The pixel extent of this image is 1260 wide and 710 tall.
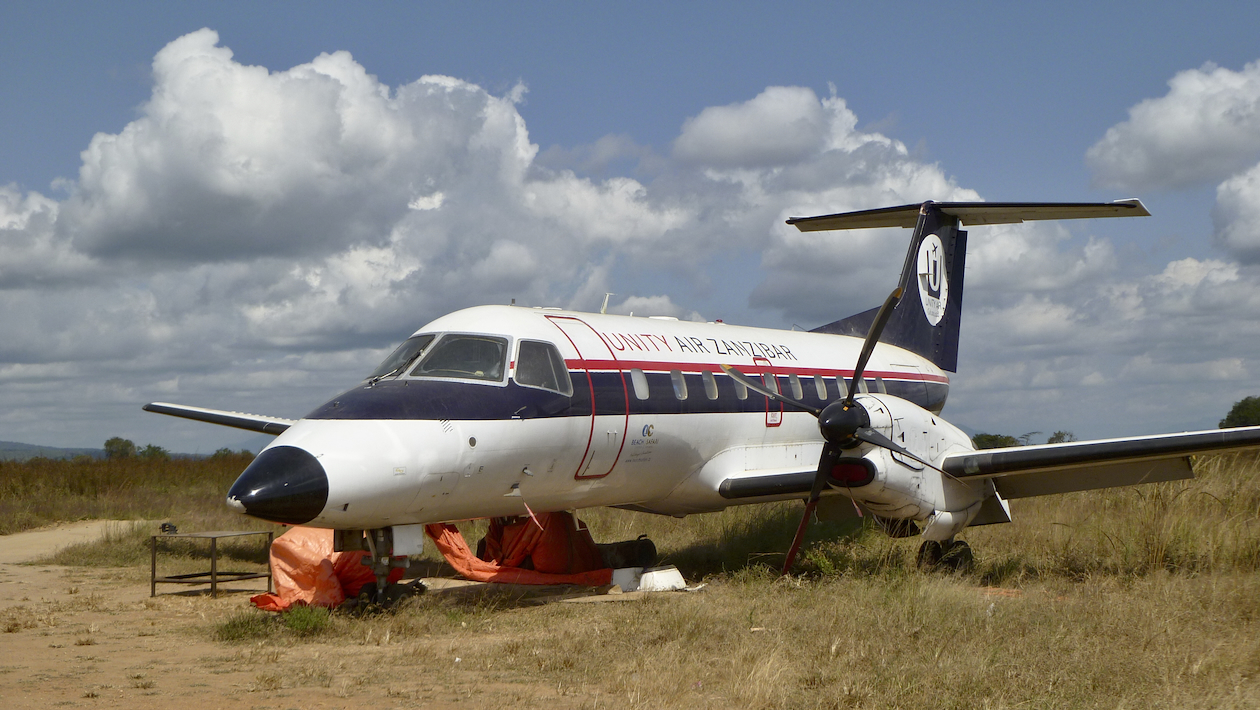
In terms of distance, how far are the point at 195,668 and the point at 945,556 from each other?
28.9ft

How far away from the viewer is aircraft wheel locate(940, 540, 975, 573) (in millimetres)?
12414

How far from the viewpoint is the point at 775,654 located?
7.31m

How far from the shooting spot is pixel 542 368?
1010cm

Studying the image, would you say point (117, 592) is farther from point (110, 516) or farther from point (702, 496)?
point (110, 516)

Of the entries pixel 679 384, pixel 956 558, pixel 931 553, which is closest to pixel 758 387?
pixel 679 384

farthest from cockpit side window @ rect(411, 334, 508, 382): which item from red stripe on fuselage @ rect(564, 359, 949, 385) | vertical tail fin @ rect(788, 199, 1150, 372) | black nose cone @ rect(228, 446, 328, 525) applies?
vertical tail fin @ rect(788, 199, 1150, 372)

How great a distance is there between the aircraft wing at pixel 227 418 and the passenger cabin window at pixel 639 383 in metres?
6.99

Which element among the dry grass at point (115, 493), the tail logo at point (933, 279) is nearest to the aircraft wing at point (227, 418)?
the dry grass at point (115, 493)

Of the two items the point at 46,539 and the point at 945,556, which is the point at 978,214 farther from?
the point at 46,539

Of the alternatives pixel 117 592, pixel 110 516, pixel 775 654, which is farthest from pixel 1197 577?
pixel 110 516

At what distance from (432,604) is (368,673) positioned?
118 inches

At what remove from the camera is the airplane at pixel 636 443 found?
866 cm

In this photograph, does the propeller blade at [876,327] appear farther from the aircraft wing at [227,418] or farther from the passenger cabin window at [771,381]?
the aircraft wing at [227,418]

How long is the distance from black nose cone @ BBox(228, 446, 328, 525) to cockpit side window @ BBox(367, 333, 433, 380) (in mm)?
1609
